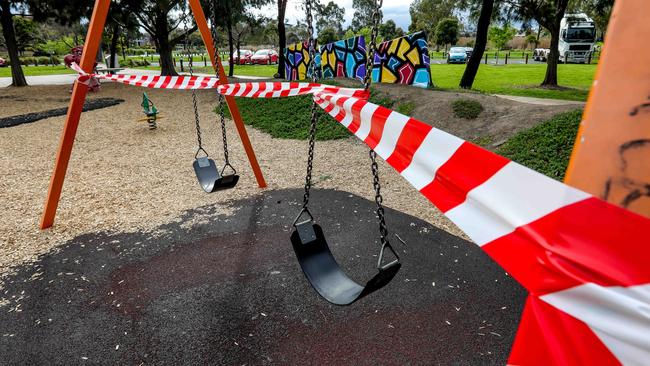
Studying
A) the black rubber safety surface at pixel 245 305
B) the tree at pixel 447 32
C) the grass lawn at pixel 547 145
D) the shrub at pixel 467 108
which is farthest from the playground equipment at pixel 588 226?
the tree at pixel 447 32

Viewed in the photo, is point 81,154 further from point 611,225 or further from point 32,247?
point 611,225

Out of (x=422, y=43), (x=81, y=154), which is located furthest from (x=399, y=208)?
(x=422, y=43)

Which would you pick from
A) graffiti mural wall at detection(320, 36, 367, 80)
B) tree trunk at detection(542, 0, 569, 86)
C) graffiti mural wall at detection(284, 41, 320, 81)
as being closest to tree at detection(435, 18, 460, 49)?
tree trunk at detection(542, 0, 569, 86)

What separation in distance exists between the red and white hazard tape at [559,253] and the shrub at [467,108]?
7.22 meters

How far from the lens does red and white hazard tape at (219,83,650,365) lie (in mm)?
797

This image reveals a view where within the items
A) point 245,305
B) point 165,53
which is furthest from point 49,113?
point 245,305

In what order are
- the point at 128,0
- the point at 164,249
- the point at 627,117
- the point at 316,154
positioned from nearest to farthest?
the point at 627,117 < the point at 164,249 < the point at 316,154 < the point at 128,0

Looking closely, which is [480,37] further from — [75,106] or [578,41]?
[578,41]

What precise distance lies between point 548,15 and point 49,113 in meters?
17.6

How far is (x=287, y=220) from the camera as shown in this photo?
4570 mm

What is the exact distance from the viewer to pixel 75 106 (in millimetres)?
4199

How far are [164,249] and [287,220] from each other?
4.45ft

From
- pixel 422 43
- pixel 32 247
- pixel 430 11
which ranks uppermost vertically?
pixel 430 11

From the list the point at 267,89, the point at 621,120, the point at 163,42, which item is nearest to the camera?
the point at 621,120
